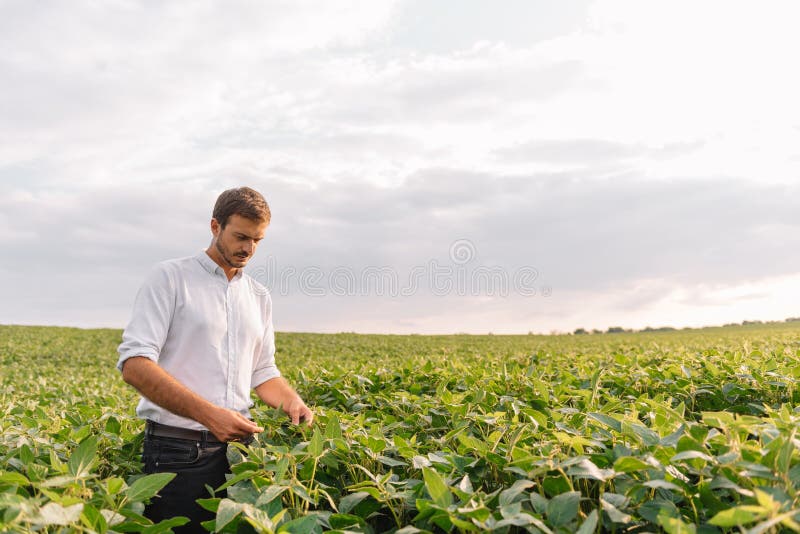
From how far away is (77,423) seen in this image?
14.0ft

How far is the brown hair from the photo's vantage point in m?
4.00

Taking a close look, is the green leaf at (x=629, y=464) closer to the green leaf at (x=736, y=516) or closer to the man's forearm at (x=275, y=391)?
the green leaf at (x=736, y=516)

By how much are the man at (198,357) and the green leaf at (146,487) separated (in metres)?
1.05

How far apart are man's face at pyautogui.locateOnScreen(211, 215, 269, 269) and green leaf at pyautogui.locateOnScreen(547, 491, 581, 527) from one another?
272 centimetres

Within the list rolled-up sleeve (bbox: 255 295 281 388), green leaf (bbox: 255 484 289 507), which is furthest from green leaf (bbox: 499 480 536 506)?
rolled-up sleeve (bbox: 255 295 281 388)

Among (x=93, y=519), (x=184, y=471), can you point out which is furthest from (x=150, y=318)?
(x=93, y=519)

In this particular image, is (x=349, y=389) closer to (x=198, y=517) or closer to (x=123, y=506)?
(x=198, y=517)

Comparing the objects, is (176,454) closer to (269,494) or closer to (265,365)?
(265,365)

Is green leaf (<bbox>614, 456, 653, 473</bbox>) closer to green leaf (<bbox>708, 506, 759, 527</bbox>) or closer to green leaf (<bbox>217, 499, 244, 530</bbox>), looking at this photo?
green leaf (<bbox>708, 506, 759, 527</bbox>)

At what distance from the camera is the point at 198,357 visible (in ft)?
13.3

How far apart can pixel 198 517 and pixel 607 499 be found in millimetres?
2630

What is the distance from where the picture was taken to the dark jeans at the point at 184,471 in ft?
12.1

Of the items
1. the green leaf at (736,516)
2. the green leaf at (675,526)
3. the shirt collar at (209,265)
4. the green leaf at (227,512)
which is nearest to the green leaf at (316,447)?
the green leaf at (227,512)

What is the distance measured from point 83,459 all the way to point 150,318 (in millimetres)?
1505
